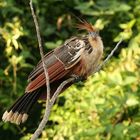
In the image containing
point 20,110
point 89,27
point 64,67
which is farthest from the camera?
point 64,67

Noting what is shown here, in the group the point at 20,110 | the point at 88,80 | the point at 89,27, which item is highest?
the point at 89,27

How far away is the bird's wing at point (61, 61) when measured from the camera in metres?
3.34

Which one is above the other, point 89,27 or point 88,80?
point 89,27

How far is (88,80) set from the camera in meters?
5.09

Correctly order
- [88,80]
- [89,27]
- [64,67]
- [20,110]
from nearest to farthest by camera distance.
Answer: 1. [20,110]
2. [89,27]
3. [64,67]
4. [88,80]

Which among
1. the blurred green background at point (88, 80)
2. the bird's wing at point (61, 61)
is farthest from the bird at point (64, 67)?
the blurred green background at point (88, 80)

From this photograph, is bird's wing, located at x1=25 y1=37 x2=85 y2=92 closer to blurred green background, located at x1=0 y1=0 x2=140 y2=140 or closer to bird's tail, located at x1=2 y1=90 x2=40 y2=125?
bird's tail, located at x1=2 y1=90 x2=40 y2=125

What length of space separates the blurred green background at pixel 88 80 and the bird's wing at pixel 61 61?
111 cm

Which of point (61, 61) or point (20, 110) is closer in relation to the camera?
point (20, 110)

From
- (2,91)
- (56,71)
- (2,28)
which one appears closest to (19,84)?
(2,91)

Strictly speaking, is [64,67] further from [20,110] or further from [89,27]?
[20,110]

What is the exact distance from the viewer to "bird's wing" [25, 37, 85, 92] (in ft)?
10.9

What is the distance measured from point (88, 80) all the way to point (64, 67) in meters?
1.69

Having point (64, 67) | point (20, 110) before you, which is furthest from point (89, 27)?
point (20, 110)
